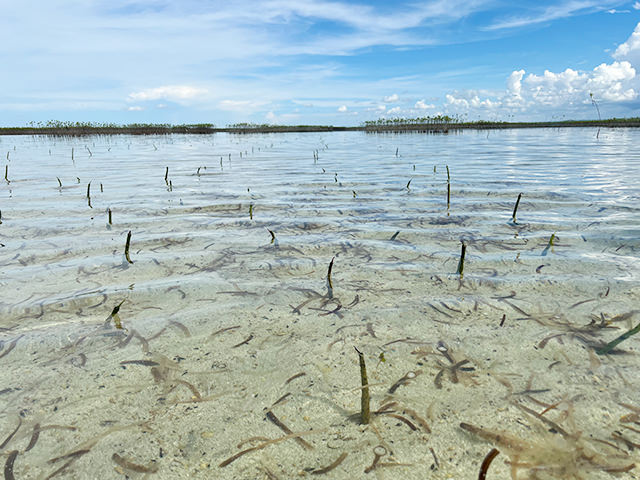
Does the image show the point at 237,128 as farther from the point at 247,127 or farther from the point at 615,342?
the point at 615,342

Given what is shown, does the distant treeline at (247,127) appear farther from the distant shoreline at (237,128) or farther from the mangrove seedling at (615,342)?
the mangrove seedling at (615,342)

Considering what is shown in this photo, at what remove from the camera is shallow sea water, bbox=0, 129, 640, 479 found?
73.6 inches

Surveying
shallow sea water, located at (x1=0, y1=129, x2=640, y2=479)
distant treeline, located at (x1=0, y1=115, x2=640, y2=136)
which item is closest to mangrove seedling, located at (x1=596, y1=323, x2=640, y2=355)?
shallow sea water, located at (x1=0, y1=129, x2=640, y2=479)

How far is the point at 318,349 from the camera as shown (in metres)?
2.73

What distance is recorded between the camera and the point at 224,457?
1.86m

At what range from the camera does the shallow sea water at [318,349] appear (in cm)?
187

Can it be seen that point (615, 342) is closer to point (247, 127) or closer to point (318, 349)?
point (318, 349)

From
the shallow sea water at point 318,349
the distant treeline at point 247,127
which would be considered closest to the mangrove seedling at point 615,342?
the shallow sea water at point 318,349

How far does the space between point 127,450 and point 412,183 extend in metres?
9.13

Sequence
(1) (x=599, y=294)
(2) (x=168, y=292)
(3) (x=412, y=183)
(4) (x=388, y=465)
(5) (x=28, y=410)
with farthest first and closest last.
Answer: (3) (x=412, y=183)
(2) (x=168, y=292)
(1) (x=599, y=294)
(5) (x=28, y=410)
(4) (x=388, y=465)

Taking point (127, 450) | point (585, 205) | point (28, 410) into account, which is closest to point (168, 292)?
point (28, 410)

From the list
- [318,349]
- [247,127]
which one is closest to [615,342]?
[318,349]

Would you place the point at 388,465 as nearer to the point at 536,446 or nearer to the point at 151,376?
the point at 536,446

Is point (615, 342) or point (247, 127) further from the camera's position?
point (247, 127)
